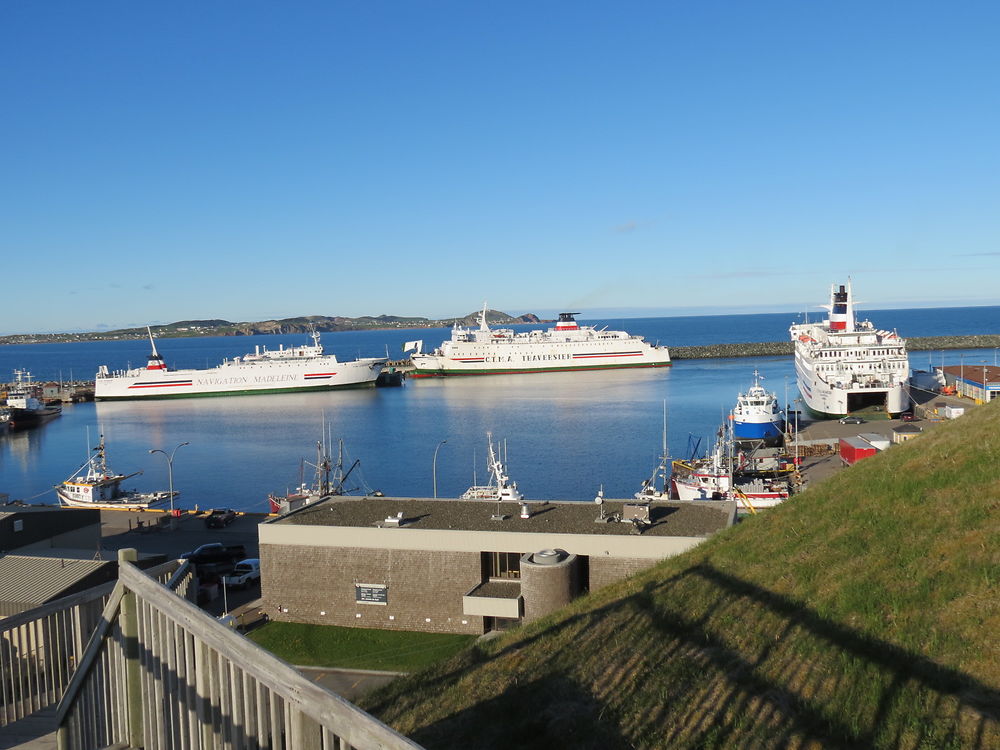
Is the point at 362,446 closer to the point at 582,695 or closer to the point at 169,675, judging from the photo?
the point at 582,695

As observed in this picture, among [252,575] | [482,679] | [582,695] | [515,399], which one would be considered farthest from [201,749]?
[515,399]

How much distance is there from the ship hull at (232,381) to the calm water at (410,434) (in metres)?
1.62

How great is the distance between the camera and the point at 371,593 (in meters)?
14.7

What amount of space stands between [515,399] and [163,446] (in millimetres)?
24895

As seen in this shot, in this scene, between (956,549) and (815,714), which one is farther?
(956,549)

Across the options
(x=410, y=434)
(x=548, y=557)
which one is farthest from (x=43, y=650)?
(x=410, y=434)

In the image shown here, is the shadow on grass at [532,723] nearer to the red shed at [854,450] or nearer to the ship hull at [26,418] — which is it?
the red shed at [854,450]

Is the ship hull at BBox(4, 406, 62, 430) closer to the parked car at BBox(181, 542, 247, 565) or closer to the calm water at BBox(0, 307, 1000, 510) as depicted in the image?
the calm water at BBox(0, 307, 1000, 510)

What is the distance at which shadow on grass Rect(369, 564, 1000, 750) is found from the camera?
17.0 feet

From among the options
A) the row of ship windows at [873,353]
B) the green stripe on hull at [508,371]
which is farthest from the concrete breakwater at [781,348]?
the row of ship windows at [873,353]

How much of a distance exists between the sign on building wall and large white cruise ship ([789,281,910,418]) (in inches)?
1281

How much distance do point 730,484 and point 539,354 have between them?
187 feet

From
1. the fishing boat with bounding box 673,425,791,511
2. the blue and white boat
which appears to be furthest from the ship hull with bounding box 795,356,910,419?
the fishing boat with bounding box 673,425,791,511

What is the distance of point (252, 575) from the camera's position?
59.1 ft
